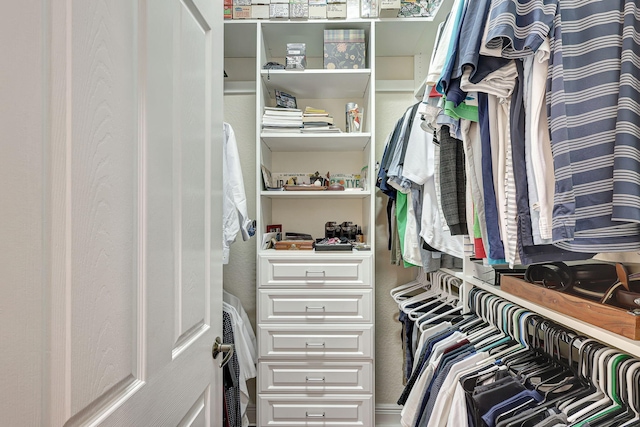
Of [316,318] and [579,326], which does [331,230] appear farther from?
[579,326]

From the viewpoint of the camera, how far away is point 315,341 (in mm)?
2086

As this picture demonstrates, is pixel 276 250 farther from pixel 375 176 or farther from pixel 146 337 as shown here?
pixel 146 337

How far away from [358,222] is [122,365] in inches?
79.6

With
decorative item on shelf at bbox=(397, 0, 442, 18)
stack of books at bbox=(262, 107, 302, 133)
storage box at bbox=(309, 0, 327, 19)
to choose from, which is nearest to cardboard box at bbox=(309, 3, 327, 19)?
storage box at bbox=(309, 0, 327, 19)

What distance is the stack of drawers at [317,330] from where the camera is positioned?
2086mm

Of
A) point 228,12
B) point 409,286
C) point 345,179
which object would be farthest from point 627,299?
point 228,12

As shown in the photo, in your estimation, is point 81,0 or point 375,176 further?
point 375,176

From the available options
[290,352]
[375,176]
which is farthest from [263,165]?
[290,352]

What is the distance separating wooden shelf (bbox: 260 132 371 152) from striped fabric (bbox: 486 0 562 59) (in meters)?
1.33

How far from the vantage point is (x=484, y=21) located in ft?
2.88

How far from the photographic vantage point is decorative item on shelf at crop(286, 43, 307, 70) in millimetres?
2135

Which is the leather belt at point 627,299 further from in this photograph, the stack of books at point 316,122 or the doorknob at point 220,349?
the stack of books at point 316,122

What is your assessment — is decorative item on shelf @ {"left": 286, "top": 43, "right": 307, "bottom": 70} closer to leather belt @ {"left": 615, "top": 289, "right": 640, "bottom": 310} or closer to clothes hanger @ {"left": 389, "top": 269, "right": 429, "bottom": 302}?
clothes hanger @ {"left": 389, "top": 269, "right": 429, "bottom": 302}

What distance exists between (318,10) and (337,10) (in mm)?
103
